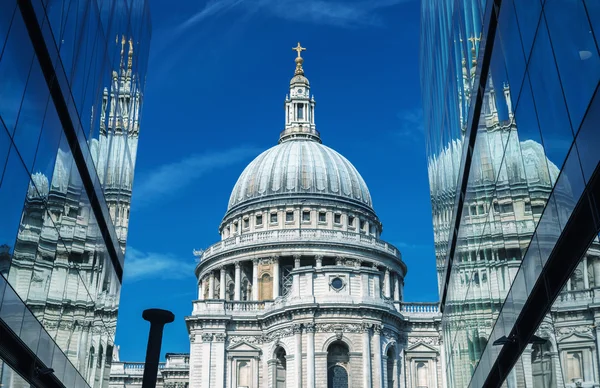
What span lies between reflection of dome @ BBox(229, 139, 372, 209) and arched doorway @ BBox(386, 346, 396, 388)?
2590 centimetres

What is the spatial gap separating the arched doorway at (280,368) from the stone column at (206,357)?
5.42 metres

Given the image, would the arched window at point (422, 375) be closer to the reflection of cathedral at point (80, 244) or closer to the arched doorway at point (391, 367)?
the arched doorway at point (391, 367)

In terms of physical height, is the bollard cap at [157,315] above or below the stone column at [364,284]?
below

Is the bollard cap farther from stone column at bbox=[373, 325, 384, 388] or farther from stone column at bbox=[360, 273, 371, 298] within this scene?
stone column at bbox=[360, 273, 371, 298]

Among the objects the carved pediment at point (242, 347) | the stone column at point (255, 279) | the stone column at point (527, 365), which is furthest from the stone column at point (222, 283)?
the stone column at point (527, 365)

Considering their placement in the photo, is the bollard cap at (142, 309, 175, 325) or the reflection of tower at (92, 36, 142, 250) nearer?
the bollard cap at (142, 309, 175, 325)

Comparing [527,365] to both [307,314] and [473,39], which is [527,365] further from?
[307,314]

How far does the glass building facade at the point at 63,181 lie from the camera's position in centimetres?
1794

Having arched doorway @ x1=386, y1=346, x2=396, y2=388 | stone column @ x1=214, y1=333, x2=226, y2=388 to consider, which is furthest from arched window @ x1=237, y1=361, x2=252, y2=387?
arched doorway @ x1=386, y1=346, x2=396, y2=388

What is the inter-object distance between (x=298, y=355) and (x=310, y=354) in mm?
1074

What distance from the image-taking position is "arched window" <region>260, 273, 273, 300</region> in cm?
8019

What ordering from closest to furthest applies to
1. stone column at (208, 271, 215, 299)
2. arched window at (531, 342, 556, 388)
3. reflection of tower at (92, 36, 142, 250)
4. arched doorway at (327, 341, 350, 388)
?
arched window at (531, 342, 556, 388) < reflection of tower at (92, 36, 142, 250) < arched doorway at (327, 341, 350, 388) < stone column at (208, 271, 215, 299)

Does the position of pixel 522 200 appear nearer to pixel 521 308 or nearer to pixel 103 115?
pixel 521 308

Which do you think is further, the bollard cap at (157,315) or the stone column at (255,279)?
the stone column at (255,279)
